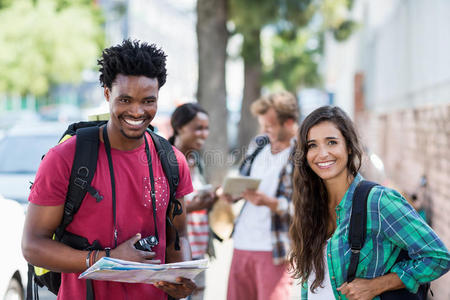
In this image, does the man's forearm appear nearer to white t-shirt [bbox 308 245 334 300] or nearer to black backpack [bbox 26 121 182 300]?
black backpack [bbox 26 121 182 300]

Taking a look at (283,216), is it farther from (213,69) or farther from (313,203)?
(213,69)

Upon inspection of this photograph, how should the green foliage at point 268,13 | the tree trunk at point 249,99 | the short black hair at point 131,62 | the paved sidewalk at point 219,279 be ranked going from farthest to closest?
the tree trunk at point 249,99, the green foliage at point 268,13, the paved sidewalk at point 219,279, the short black hair at point 131,62

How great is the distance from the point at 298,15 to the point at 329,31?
13.1 ft

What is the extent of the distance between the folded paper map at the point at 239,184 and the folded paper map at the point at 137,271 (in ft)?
5.99

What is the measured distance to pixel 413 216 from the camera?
2.54 m

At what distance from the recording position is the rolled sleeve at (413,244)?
2.49 metres

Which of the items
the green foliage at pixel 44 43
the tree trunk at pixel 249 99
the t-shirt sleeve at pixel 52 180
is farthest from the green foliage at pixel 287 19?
the green foliage at pixel 44 43

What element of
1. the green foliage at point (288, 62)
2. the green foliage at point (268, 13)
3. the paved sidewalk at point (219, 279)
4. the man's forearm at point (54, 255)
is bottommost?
the paved sidewalk at point (219, 279)

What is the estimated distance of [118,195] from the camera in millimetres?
2598

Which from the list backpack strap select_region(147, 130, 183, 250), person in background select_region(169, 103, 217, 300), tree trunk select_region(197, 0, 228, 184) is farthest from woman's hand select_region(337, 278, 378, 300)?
tree trunk select_region(197, 0, 228, 184)

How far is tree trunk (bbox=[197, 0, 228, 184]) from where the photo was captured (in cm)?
976

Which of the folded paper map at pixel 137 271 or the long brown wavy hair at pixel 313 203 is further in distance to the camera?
the long brown wavy hair at pixel 313 203

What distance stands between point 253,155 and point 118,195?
7.81 ft

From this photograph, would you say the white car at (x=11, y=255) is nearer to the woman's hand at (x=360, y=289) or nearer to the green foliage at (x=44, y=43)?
the woman's hand at (x=360, y=289)
